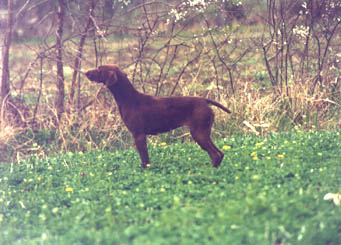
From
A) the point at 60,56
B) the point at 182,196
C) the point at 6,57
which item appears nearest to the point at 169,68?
the point at 60,56

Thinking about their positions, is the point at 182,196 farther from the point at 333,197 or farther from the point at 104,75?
the point at 104,75

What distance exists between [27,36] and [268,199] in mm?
7412

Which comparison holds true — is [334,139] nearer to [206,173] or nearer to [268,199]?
[206,173]

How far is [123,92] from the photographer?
17.6ft

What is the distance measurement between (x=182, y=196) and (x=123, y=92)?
1.44 m

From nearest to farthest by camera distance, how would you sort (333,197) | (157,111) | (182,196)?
(333,197) < (182,196) < (157,111)

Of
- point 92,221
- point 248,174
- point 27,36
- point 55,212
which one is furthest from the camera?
point 27,36

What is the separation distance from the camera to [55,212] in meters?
4.44

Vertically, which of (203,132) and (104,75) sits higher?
(104,75)

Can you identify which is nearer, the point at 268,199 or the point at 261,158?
the point at 268,199

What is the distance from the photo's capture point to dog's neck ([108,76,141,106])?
534cm

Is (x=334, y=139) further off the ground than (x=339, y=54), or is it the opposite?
(x=339, y=54)

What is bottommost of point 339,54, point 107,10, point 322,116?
point 322,116

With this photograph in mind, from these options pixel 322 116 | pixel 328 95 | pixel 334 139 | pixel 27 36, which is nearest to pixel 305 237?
pixel 334 139
